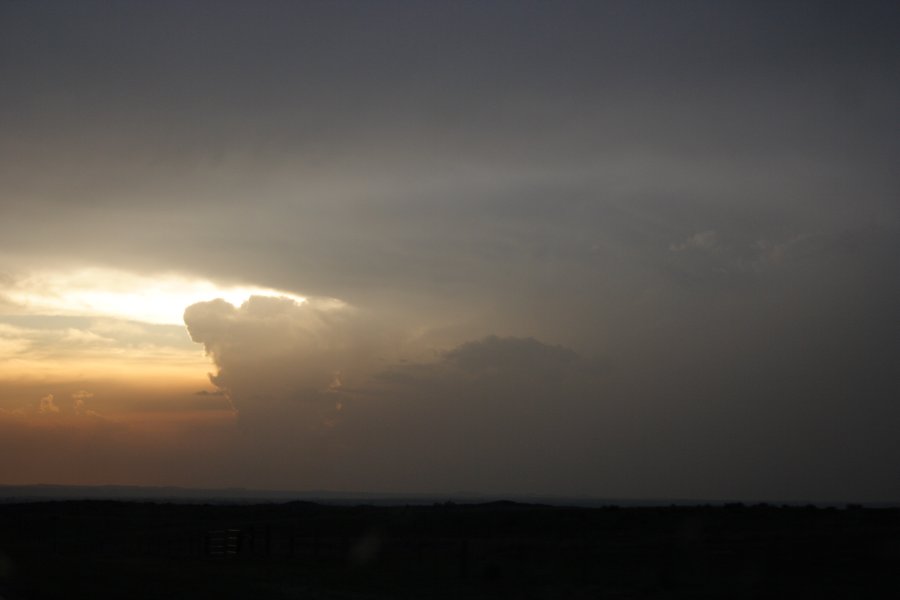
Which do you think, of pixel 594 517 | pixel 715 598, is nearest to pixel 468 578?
pixel 715 598

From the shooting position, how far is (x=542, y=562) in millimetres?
36531

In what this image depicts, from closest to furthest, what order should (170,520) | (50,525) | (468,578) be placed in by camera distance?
1. (468,578)
2. (50,525)
3. (170,520)

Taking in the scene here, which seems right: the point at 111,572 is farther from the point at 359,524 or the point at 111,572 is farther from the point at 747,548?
the point at 359,524

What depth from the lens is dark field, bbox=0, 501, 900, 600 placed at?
90.1 ft

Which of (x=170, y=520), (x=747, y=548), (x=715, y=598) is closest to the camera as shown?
(x=715, y=598)

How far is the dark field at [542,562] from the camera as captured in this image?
27469 millimetres

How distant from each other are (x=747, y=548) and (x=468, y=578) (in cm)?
1216

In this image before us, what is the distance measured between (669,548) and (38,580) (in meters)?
24.7

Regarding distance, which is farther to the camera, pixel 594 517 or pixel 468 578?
pixel 594 517

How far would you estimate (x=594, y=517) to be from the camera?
57406 millimetres

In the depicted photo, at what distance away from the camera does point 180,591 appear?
26797mm

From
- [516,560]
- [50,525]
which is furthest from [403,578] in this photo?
[50,525]

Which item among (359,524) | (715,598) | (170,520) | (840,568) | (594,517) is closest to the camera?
(715,598)

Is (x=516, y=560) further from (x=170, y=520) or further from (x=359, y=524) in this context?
(x=170, y=520)
